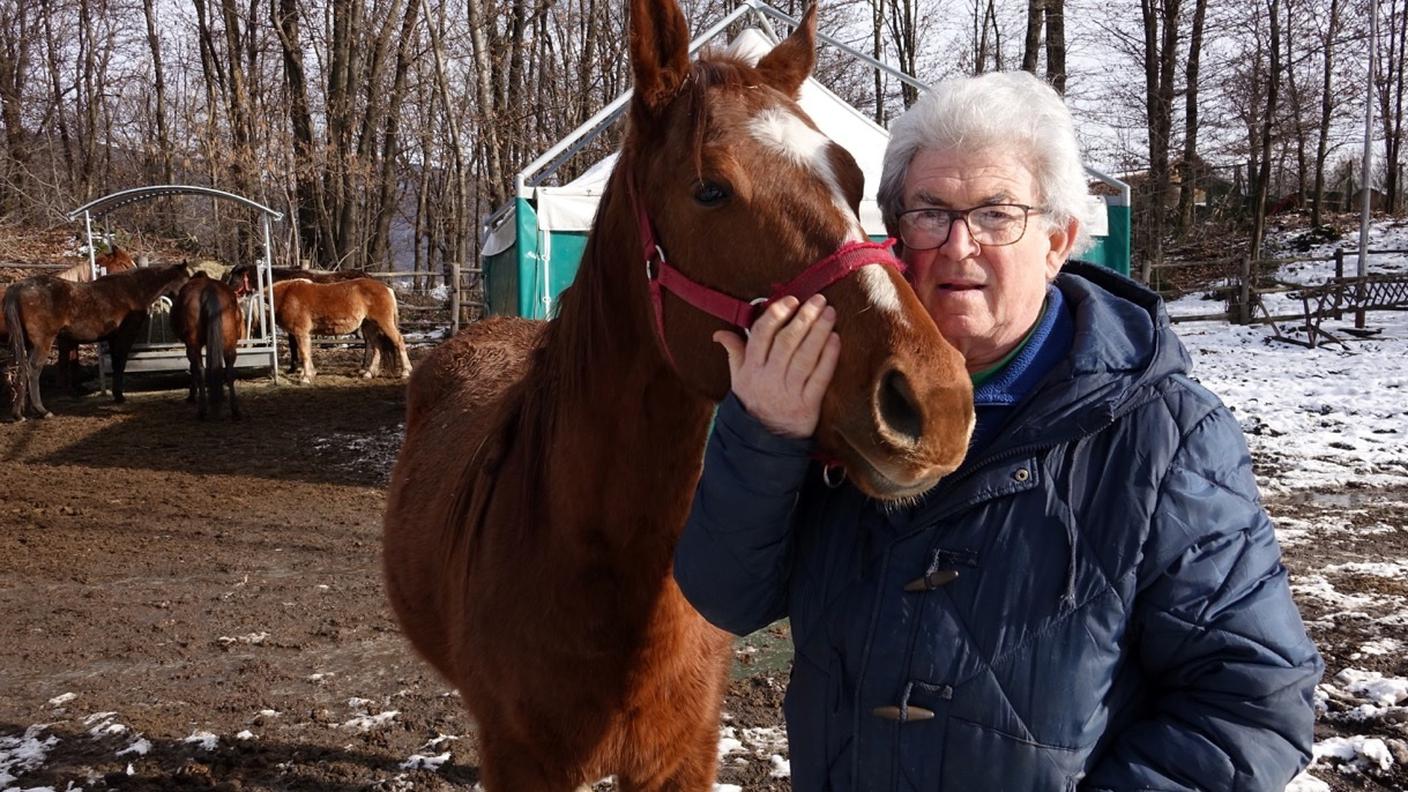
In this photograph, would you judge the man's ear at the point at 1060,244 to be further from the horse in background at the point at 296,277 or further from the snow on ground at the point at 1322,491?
the horse in background at the point at 296,277

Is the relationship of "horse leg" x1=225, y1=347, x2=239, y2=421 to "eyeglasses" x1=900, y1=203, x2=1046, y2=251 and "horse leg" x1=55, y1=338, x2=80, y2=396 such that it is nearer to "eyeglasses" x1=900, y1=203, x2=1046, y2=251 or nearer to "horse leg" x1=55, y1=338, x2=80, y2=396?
"horse leg" x1=55, y1=338, x2=80, y2=396

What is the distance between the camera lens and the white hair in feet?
4.25

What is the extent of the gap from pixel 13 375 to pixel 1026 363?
44.0 ft

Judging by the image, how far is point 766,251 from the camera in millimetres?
1349

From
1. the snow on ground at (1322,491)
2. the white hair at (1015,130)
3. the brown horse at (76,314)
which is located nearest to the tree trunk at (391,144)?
the brown horse at (76,314)

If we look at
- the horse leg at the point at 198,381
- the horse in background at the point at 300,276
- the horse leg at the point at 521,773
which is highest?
the horse in background at the point at 300,276

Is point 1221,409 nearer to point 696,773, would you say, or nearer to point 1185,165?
point 696,773

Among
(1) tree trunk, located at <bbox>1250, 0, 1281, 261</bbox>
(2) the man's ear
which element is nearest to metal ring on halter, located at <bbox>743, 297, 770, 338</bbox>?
(2) the man's ear

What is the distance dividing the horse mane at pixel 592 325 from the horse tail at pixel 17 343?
11.1 m

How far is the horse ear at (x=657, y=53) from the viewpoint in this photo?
1.48 m

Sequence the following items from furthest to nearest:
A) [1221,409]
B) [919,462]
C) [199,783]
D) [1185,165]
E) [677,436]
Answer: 1. [1185,165]
2. [199,783]
3. [677,436]
4. [1221,409]
5. [919,462]

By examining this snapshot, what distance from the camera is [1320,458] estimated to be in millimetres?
7598

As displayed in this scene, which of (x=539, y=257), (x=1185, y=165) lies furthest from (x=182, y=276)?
(x=1185, y=165)

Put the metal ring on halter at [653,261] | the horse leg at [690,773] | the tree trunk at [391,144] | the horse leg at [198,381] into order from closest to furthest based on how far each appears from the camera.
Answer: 1. the metal ring on halter at [653,261]
2. the horse leg at [690,773]
3. the horse leg at [198,381]
4. the tree trunk at [391,144]
